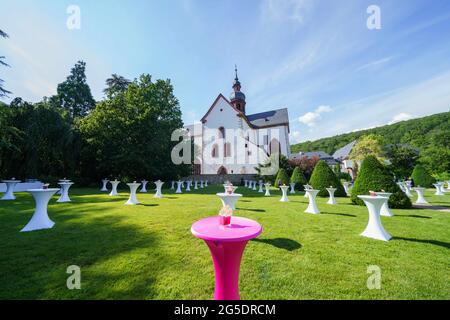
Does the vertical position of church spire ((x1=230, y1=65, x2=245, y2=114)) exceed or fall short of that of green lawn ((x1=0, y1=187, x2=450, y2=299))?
it exceeds it

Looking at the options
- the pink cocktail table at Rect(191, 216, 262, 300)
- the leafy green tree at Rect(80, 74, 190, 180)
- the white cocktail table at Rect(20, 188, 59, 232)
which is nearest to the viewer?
the pink cocktail table at Rect(191, 216, 262, 300)

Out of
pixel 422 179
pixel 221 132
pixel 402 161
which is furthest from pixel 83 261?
pixel 402 161

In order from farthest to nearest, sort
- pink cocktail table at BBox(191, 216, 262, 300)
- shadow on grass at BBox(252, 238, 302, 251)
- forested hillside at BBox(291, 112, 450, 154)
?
1. forested hillside at BBox(291, 112, 450, 154)
2. shadow on grass at BBox(252, 238, 302, 251)
3. pink cocktail table at BBox(191, 216, 262, 300)

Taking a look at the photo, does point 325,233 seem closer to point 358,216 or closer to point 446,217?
point 358,216

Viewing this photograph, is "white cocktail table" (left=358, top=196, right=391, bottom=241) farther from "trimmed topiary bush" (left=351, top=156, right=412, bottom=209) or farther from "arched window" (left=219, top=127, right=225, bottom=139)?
"arched window" (left=219, top=127, right=225, bottom=139)

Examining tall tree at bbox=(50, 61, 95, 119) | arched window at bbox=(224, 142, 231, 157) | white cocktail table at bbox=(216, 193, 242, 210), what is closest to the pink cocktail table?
white cocktail table at bbox=(216, 193, 242, 210)

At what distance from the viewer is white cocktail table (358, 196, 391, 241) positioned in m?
4.25

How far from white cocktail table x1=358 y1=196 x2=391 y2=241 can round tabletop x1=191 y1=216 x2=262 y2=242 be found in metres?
3.37

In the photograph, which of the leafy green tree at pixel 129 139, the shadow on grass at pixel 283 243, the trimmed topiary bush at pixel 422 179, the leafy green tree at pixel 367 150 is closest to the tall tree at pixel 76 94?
the leafy green tree at pixel 129 139

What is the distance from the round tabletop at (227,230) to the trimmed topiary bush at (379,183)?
24.5ft

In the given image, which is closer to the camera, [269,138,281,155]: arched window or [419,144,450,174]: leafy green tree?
[419,144,450,174]: leafy green tree

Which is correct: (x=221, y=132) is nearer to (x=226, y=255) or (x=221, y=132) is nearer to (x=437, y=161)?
(x=437, y=161)

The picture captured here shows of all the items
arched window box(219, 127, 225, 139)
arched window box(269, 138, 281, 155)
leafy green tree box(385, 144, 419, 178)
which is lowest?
leafy green tree box(385, 144, 419, 178)
